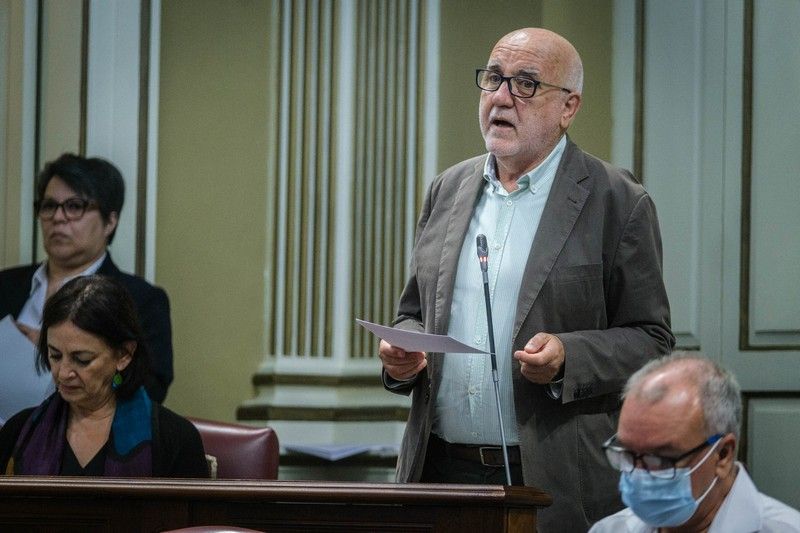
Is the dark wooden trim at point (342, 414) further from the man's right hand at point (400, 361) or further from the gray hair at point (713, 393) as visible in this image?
the gray hair at point (713, 393)

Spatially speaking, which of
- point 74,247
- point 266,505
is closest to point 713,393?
point 266,505

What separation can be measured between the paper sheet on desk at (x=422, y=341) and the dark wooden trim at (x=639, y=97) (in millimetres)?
2191

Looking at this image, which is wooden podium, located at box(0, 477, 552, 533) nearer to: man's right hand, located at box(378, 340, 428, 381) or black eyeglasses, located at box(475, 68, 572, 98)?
man's right hand, located at box(378, 340, 428, 381)

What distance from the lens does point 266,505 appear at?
8.29 ft

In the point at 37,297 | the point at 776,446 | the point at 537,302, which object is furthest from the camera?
the point at 776,446

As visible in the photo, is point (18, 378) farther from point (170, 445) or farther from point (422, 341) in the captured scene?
point (422, 341)

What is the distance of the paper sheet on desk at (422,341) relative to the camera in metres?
2.53

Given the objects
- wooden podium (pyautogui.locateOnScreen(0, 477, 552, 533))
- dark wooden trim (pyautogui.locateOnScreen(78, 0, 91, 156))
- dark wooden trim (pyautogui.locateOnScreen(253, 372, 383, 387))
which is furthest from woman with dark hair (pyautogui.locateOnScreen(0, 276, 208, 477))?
dark wooden trim (pyautogui.locateOnScreen(78, 0, 91, 156))

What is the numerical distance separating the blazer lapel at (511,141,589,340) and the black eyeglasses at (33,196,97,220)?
1984 mm

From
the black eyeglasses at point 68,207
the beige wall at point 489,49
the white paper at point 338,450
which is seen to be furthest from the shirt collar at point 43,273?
the beige wall at point 489,49

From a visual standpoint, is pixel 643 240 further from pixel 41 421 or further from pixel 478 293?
pixel 41 421

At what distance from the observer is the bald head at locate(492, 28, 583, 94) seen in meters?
2.93

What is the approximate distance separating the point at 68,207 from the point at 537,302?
2091 millimetres

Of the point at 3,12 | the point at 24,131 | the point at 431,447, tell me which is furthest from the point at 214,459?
the point at 3,12
